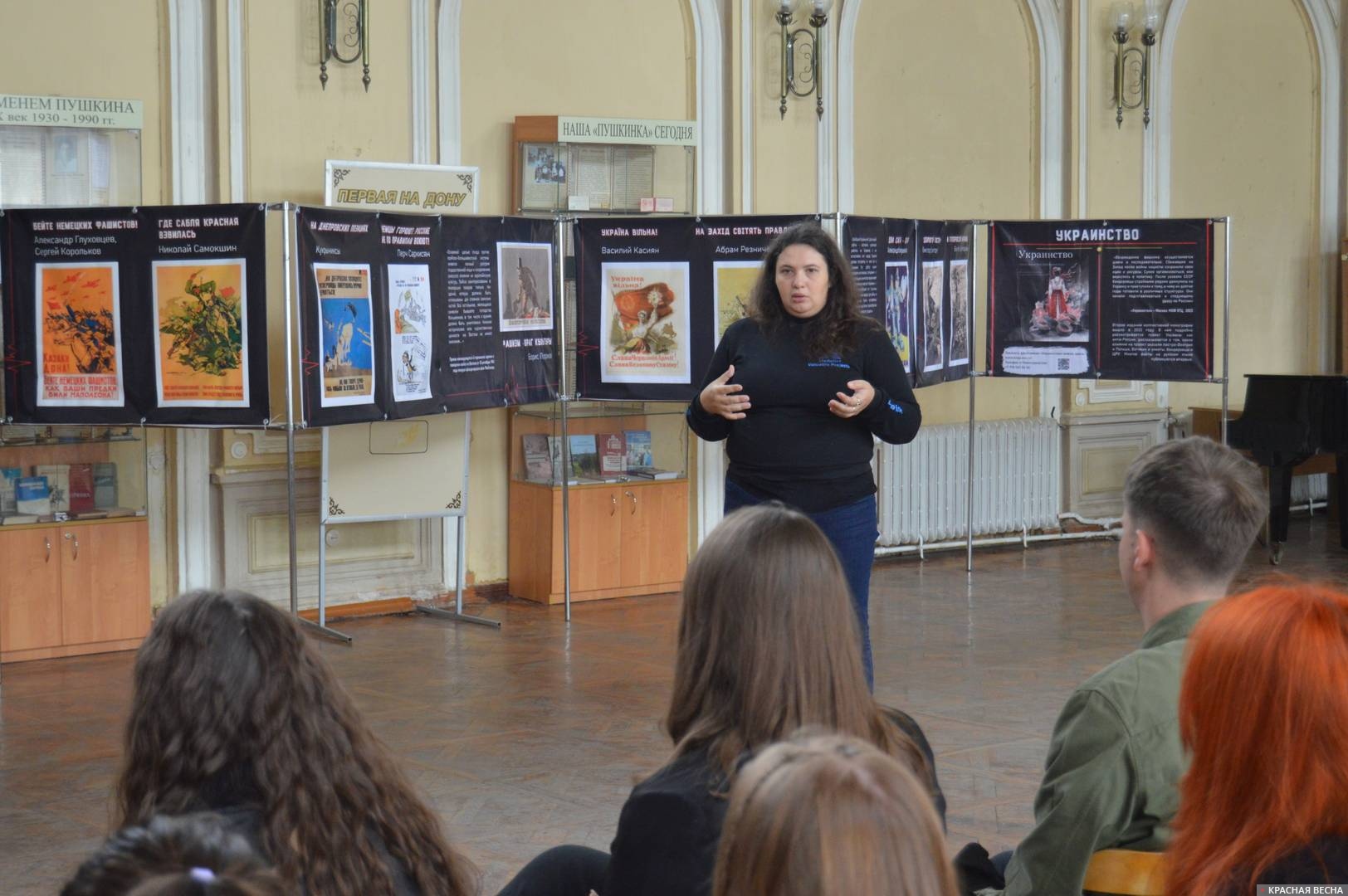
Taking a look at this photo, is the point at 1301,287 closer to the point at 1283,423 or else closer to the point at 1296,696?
the point at 1283,423

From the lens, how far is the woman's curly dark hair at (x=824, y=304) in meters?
4.35

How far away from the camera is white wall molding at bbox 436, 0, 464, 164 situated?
7848 mm

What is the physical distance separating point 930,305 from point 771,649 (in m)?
6.81

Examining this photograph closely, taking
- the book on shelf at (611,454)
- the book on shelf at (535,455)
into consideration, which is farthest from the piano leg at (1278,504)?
the book on shelf at (535,455)

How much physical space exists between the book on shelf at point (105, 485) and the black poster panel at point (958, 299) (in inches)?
179

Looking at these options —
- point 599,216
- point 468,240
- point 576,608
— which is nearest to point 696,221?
point 599,216

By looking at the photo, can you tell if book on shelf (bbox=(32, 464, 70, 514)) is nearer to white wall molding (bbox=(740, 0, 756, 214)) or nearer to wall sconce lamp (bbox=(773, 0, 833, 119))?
white wall molding (bbox=(740, 0, 756, 214))

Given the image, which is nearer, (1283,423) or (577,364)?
(577,364)

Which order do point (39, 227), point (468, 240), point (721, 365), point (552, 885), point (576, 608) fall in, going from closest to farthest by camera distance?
point (552, 885), point (721, 365), point (39, 227), point (468, 240), point (576, 608)

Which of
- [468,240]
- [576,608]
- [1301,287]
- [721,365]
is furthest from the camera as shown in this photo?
[1301,287]

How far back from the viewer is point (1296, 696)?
5.09 ft

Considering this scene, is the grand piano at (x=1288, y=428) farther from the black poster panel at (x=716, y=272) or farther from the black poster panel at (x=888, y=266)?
the black poster panel at (x=716, y=272)

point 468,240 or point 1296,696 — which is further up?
point 468,240

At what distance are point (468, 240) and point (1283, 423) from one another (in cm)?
515
